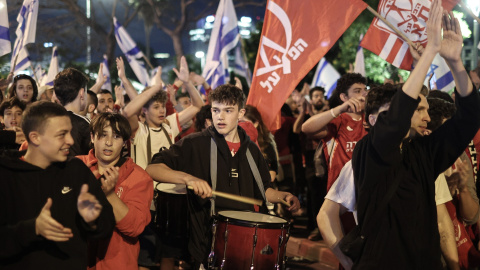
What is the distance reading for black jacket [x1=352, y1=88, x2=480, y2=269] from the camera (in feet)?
12.7

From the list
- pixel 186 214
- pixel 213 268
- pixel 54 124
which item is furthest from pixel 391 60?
pixel 54 124

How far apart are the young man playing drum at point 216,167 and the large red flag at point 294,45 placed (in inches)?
76.0

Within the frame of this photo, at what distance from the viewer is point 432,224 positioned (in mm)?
3982

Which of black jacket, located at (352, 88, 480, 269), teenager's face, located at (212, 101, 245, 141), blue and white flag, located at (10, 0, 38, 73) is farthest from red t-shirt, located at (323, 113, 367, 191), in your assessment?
blue and white flag, located at (10, 0, 38, 73)

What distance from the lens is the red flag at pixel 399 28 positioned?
8.66 m

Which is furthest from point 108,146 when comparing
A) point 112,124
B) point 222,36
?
point 222,36

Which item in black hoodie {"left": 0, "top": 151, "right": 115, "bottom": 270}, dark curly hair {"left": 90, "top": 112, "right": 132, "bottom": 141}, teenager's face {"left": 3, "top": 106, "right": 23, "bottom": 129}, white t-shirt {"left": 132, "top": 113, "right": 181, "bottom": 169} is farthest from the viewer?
teenager's face {"left": 3, "top": 106, "right": 23, "bottom": 129}

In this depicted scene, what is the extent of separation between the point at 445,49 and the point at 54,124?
245cm

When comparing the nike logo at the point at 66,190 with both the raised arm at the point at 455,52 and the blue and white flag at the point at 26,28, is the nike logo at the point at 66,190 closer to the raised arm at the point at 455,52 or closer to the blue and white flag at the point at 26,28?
the raised arm at the point at 455,52

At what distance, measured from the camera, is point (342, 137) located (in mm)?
6988

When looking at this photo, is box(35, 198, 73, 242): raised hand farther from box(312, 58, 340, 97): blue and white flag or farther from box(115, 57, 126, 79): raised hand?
box(312, 58, 340, 97): blue and white flag

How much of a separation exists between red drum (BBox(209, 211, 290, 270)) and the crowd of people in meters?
0.16

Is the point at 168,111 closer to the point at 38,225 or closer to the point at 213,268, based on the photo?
the point at 213,268

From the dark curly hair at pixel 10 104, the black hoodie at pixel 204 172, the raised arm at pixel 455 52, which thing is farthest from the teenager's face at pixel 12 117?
the raised arm at pixel 455 52
